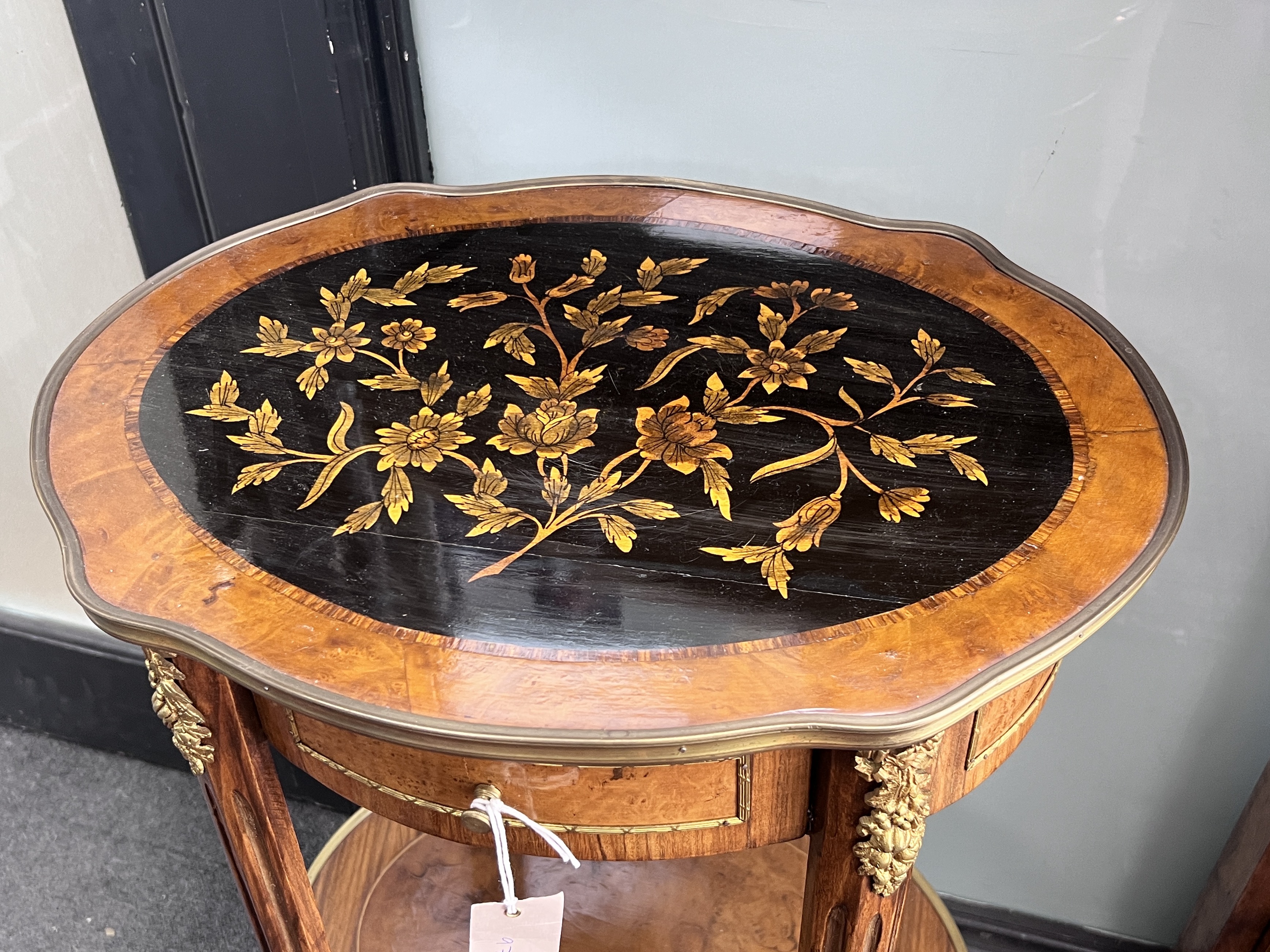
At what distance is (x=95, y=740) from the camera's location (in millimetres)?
1549

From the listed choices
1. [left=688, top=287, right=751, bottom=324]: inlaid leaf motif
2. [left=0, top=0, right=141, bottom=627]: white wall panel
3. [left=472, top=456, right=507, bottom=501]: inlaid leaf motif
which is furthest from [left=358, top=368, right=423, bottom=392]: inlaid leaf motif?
[left=0, top=0, right=141, bottom=627]: white wall panel

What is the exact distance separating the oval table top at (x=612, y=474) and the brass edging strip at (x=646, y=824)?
0.26 ft

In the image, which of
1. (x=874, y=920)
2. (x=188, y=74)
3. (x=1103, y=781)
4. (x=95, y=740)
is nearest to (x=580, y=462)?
(x=874, y=920)

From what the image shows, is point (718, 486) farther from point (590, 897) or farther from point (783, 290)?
point (590, 897)

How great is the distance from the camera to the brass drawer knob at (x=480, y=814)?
Answer: 0.59 metres

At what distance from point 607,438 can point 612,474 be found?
4cm

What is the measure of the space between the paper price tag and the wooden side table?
0.07 metres

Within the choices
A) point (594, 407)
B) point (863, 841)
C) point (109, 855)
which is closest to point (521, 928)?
point (863, 841)

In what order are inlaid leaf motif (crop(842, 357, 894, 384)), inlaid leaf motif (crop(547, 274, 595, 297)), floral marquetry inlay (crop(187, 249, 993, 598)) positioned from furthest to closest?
inlaid leaf motif (crop(547, 274, 595, 297)), inlaid leaf motif (crop(842, 357, 894, 384)), floral marquetry inlay (crop(187, 249, 993, 598))

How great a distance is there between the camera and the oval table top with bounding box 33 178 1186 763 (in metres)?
0.54

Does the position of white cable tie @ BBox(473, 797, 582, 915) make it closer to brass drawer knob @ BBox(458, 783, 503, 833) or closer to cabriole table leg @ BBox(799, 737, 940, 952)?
brass drawer knob @ BBox(458, 783, 503, 833)

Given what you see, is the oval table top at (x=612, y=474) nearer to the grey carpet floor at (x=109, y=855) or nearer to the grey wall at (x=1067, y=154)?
the grey wall at (x=1067, y=154)

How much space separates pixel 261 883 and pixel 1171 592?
2.78 ft

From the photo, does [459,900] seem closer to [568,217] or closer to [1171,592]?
[568,217]
